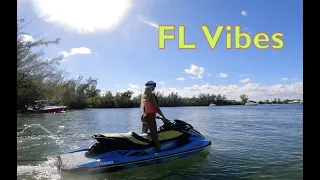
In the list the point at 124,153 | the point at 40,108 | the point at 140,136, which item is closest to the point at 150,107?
the point at 140,136

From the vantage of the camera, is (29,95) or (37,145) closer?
(37,145)

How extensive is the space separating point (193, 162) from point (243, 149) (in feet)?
9.59

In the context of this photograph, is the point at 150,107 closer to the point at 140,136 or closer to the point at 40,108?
the point at 140,136

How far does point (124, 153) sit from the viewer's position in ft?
20.6

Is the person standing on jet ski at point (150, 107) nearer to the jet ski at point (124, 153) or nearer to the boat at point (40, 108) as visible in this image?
the jet ski at point (124, 153)

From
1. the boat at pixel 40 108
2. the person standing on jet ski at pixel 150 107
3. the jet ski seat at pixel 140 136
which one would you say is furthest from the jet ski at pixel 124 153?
the boat at pixel 40 108

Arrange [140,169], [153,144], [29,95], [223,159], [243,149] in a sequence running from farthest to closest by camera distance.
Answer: [29,95], [243,149], [223,159], [153,144], [140,169]

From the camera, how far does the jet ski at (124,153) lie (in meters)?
5.82

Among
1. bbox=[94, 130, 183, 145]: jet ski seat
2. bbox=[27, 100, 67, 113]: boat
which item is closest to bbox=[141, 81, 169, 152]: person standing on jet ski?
bbox=[94, 130, 183, 145]: jet ski seat

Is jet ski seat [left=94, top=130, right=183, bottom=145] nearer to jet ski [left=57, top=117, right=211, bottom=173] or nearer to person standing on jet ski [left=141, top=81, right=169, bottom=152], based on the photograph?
jet ski [left=57, top=117, right=211, bottom=173]

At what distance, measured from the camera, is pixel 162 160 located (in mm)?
6668
